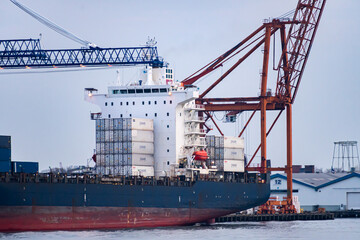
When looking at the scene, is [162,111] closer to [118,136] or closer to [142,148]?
[142,148]

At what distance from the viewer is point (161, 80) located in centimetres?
6769

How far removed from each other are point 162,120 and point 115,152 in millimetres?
4925

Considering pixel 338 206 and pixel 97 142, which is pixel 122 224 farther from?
pixel 338 206

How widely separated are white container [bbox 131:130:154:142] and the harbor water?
6.84 metres

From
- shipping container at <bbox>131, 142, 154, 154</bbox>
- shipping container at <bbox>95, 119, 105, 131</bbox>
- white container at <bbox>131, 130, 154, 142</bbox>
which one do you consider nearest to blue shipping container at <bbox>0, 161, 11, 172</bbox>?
shipping container at <bbox>95, 119, 105, 131</bbox>

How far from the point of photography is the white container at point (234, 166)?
69.1m

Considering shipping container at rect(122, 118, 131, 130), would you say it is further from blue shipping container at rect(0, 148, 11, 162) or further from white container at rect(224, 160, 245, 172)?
blue shipping container at rect(0, 148, 11, 162)

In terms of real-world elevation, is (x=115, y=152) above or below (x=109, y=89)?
below

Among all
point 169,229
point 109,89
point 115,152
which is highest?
point 109,89

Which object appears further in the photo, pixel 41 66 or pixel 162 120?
pixel 41 66

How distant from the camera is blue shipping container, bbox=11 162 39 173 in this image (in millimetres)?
55213

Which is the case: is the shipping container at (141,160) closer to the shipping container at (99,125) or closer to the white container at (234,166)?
the shipping container at (99,125)

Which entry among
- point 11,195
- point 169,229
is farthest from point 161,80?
point 11,195

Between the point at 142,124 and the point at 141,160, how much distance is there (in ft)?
8.30
